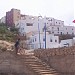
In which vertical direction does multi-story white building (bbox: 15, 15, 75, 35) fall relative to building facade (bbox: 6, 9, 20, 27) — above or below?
below

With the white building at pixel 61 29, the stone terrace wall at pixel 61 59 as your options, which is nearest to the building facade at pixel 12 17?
the white building at pixel 61 29

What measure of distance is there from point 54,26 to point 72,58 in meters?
45.4

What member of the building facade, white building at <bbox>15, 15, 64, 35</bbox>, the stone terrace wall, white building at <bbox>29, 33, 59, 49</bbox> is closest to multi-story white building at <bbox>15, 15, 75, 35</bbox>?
white building at <bbox>15, 15, 64, 35</bbox>

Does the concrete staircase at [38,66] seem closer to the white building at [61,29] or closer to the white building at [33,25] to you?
the white building at [33,25]

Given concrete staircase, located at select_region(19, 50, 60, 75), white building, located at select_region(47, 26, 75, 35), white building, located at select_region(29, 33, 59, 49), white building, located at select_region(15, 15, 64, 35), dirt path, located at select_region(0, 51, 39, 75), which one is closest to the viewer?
concrete staircase, located at select_region(19, 50, 60, 75)

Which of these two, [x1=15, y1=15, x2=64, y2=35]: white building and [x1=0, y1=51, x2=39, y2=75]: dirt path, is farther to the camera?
[x1=15, y1=15, x2=64, y2=35]: white building

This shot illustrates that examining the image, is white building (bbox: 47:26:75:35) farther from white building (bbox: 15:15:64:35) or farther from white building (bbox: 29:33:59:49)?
white building (bbox: 29:33:59:49)

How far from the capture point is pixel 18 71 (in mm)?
17250

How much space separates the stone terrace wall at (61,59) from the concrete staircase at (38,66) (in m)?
0.45

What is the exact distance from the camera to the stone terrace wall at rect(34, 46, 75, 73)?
652 inches

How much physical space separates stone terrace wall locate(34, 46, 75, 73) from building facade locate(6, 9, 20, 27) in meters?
45.4

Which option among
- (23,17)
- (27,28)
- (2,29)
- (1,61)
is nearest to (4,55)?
(1,61)

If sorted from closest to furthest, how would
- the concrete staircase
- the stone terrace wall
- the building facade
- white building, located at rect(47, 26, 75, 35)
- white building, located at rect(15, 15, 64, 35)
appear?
1. the concrete staircase
2. the stone terrace wall
3. white building, located at rect(15, 15, 64, 35)
4. white building, located at rect(47, 26, 75, 35)
5. the building facade

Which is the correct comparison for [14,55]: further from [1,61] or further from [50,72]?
[50,72]
